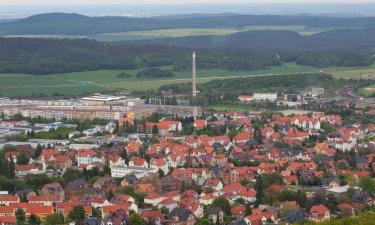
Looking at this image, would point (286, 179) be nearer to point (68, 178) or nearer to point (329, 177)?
point (329, 177)

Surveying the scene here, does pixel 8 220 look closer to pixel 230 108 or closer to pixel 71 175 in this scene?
pixel 71 175

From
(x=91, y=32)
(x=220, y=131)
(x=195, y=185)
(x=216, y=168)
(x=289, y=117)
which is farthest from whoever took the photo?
(x=91, y=32)

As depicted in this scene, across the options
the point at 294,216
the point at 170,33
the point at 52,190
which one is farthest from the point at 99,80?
the point at 170,33

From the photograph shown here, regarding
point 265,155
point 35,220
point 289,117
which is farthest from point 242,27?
point 35,220

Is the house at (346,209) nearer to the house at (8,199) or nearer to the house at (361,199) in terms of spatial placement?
the house at (361,199)

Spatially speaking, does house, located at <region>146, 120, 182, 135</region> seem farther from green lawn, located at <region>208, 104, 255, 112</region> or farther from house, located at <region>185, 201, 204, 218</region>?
house, located at <region>185, 201, 204, 218</region>

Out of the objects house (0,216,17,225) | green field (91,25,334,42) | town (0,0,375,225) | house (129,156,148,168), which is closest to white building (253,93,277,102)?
town (0,0,375,225)
